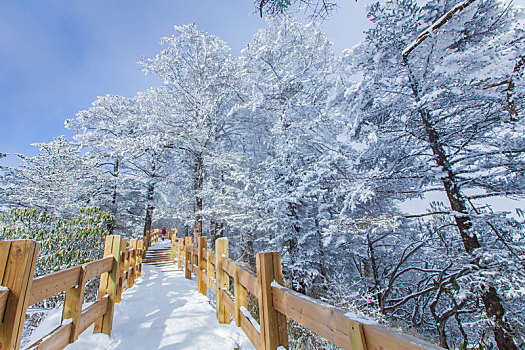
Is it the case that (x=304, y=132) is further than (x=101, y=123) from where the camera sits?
No

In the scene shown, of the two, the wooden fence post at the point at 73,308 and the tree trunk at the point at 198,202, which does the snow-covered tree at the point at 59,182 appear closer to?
the tree trunk at the point at 198,202

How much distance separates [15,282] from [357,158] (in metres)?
5.85

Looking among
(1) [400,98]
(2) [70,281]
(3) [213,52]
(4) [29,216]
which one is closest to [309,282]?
(1) [400,98]

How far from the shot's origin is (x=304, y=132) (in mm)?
9125

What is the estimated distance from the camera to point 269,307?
217 cm

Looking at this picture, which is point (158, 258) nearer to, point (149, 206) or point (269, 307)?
point (149, 206)

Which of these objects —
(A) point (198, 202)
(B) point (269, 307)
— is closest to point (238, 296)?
(B) point (269, 307)

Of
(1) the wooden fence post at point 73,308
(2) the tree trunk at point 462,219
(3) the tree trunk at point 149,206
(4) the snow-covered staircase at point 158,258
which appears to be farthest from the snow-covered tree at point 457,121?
(3) the tree trunk at point 149,206

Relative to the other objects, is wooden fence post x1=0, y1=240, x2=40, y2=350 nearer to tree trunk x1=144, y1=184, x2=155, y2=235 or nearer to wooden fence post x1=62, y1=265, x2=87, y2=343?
wooden fence post x1=62, y1=265, x2=87, y2=343

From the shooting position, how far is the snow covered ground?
10.2ft

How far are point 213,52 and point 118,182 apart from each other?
31.8 feet

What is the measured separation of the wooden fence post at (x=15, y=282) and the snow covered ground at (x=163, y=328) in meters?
1.41

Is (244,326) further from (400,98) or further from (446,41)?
(446,41)

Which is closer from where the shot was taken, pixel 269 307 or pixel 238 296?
pixel 269 307
